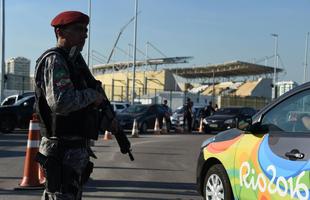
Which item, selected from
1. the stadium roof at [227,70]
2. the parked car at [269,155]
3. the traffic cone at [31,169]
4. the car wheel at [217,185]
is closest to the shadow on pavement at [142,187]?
the traffic cone at [31,169]

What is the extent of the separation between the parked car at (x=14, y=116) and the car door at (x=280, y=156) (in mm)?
17280

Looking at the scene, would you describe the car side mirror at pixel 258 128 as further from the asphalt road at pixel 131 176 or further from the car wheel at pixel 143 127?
the car wheel at pixel 143 127

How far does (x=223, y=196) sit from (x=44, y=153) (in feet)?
9.72

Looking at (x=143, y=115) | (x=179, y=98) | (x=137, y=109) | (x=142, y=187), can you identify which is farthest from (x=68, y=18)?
(x=179, y=98)

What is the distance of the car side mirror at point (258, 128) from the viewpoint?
5532mm

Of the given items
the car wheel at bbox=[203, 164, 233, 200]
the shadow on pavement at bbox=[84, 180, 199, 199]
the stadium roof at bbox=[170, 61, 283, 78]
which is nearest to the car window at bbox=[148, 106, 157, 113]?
the shadow on pavement at bbox=[84, 180, 199, 199]

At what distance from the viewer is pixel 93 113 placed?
3773 mm

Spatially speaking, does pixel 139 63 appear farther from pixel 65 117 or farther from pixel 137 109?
pixel 65 117

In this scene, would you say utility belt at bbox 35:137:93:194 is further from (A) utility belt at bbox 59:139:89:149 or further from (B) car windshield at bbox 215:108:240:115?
(B) car windshield at bbox 215:108:240:115

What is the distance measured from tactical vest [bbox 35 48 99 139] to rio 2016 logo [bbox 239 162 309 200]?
79.3 inches

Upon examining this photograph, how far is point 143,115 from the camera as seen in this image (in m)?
25.7

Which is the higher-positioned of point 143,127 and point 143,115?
point 143,115

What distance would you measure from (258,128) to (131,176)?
4755 mm

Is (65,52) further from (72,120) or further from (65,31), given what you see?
(72,120)
